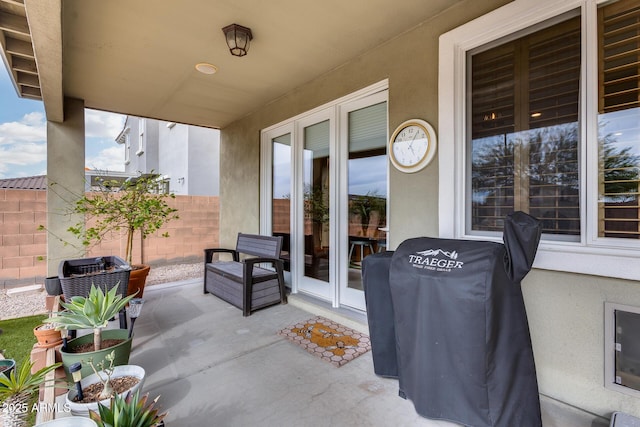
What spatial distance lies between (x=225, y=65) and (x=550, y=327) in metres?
3.73

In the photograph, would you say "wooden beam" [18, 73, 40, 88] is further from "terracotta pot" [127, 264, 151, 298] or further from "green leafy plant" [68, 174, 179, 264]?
"terracotta pot" [127, 264, 151, 298]

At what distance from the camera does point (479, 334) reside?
151 centimetres

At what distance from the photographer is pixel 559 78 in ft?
6.46

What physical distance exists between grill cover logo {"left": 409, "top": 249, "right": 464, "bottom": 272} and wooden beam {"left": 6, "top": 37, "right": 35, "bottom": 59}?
4.02m

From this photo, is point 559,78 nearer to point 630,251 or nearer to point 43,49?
point 630,251

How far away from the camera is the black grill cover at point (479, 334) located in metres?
1.52

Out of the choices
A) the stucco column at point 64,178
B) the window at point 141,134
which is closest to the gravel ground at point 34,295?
the stucco column at point 64,178

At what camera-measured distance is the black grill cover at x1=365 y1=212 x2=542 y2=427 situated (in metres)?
1.52

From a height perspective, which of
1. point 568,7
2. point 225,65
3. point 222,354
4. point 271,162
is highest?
point 225,65

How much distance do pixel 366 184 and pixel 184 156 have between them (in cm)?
753

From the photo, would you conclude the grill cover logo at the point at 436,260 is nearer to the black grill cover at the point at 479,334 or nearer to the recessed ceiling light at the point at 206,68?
the black grill cover at the point at 479,334

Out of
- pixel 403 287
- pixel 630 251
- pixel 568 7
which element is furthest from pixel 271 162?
pixel 630 251

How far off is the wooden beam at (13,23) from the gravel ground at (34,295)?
10.3ft

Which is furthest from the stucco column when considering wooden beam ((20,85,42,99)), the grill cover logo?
the grill cover logo
